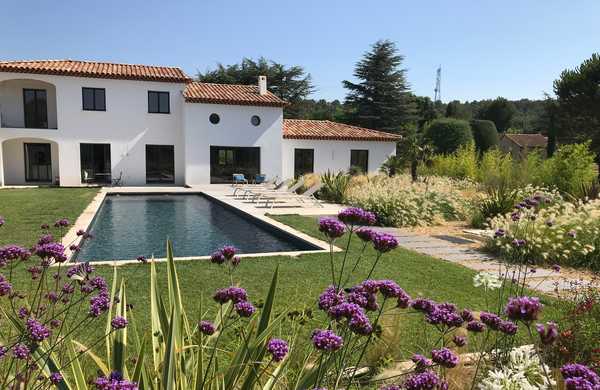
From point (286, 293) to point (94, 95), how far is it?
2155 cm

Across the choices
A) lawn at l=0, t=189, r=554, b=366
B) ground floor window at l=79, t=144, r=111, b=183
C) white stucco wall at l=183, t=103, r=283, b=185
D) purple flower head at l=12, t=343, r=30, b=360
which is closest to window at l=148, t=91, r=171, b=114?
white stucco wall at l=183, t=103, r=283, b=185

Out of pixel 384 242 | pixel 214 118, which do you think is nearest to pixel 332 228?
pixel 384 242

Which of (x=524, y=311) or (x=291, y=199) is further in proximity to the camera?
(x=291, y=199)

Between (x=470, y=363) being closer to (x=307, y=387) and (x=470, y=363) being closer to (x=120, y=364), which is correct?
(x=307, y=387)

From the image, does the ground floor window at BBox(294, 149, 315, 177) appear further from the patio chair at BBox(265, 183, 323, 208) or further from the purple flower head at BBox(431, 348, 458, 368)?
the purple flower head at BBox(431, 348, 458, 368)

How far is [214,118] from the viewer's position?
24.7m

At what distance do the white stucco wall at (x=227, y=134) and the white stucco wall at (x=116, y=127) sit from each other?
1.02 m

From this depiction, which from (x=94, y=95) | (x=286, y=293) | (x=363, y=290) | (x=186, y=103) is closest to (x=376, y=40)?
(x=186, y=103)

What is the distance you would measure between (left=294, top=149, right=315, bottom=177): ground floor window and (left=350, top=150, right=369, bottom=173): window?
8.80 feet

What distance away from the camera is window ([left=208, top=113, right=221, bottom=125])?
24520mm

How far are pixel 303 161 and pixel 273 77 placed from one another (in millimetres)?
22239

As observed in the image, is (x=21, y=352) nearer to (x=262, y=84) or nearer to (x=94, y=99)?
(x=94, y=99)

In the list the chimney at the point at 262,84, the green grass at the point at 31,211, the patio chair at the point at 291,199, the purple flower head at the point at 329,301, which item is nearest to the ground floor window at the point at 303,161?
the chimney at the point at 262,84

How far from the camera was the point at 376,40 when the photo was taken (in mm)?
43188
